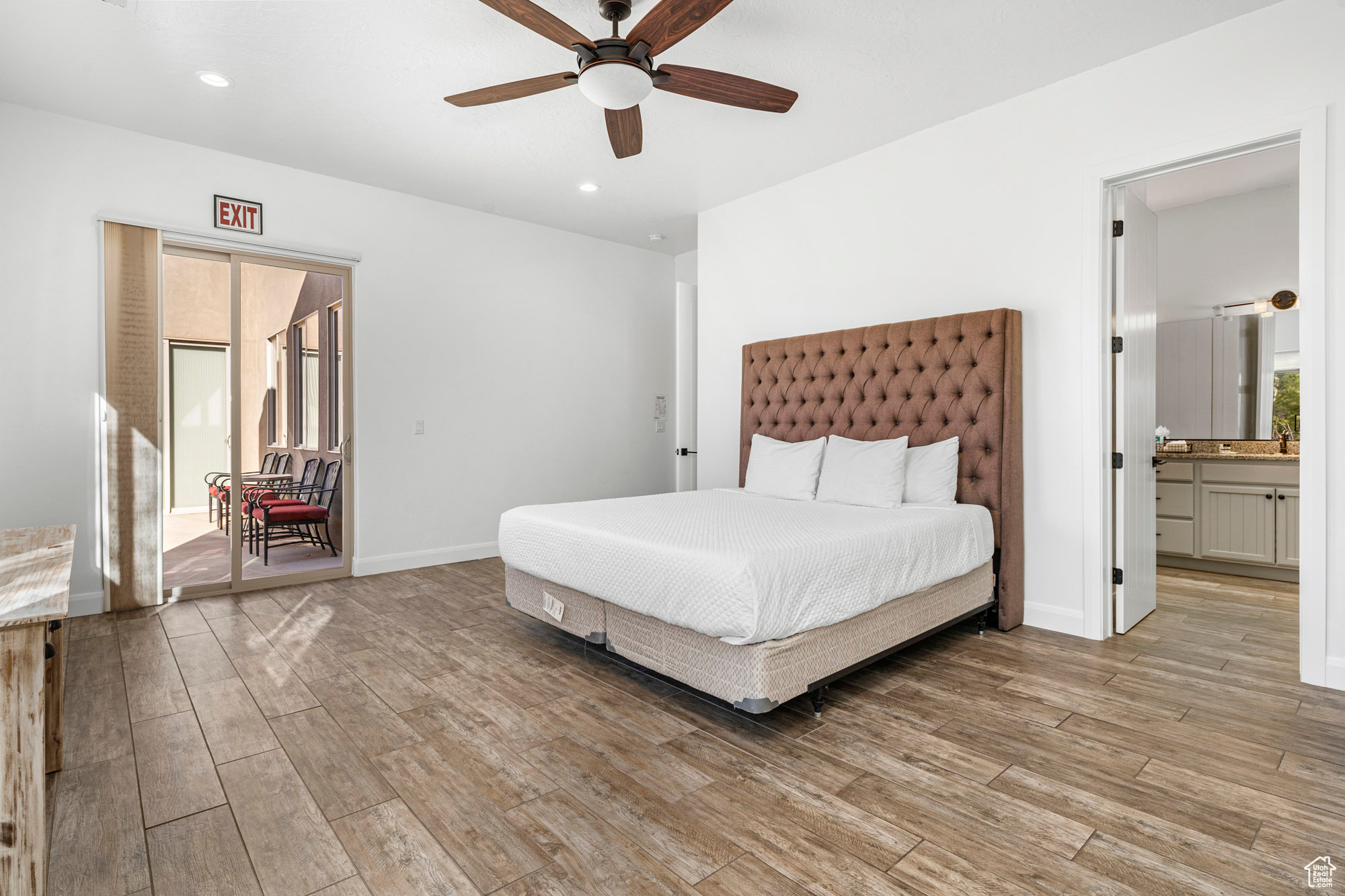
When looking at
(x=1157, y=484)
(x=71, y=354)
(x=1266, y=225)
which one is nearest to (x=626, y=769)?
(x=71, y=354)

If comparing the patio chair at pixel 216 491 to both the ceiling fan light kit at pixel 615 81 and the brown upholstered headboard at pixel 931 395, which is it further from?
the ceiling fan light kit at pixel 615 81

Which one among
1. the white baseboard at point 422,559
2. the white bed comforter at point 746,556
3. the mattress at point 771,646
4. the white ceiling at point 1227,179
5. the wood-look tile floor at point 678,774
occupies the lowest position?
the wood-look tile floor at point 678,774

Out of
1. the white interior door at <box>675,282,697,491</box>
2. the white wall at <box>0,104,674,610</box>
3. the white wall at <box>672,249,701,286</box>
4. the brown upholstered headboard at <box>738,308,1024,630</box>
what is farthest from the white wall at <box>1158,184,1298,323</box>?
the white wall at <box>0,104,674,610</box>

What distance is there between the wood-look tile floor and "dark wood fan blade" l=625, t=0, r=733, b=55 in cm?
229

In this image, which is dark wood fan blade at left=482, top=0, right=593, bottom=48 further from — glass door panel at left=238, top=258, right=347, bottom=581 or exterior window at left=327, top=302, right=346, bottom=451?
exterior window at left=327, top=302, right=346, bottom=451

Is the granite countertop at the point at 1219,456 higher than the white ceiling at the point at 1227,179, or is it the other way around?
the white ceiling at the point at 1227,179

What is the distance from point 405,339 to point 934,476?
355cm

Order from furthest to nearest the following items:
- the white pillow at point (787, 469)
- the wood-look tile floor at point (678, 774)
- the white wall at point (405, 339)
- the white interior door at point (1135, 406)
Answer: the white pillow at point (787, 469) → the white wall at point (405, 339) → the white interior door at point (1135, 406) → the wood-look tile floor at point (678, 774)

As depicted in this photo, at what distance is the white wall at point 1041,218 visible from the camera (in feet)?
7.97

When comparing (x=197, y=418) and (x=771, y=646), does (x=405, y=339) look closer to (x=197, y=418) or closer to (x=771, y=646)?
(x=197, y=418)

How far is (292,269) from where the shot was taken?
4234 mm

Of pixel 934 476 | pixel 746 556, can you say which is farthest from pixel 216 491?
pixel 934 476

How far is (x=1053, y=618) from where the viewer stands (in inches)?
122

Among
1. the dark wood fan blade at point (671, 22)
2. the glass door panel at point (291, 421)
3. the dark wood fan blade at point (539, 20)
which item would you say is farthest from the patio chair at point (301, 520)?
the dark wood fan blade at point (671, 22)
